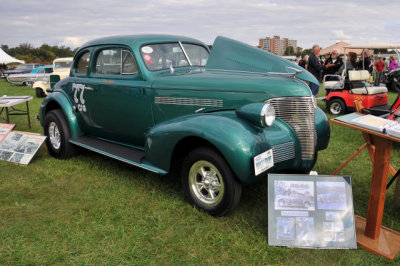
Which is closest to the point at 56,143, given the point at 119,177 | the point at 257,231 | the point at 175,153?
the point at 119,177

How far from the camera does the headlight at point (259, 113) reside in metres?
2.96

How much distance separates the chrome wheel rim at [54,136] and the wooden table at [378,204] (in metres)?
4.28

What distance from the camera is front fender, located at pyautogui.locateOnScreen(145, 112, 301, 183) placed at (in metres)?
2.87

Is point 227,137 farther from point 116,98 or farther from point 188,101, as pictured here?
point 116,98

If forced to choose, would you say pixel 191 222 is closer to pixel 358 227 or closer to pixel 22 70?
pixel 358 227

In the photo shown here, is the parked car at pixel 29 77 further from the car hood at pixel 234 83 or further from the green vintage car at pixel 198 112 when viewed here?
the car hood at pixel 234 83

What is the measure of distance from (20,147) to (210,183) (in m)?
3.57

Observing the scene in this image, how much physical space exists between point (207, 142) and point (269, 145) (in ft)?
2.01

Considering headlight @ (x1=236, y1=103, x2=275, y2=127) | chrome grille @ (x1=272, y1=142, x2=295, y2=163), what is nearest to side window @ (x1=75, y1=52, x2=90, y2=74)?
headlight @ (x1=236, y1=103, x2=275, y2=127)

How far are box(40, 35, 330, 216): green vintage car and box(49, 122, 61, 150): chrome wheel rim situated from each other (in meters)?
0.30

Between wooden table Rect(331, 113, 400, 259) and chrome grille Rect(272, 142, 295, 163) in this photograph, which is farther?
chrome grille Rect(272, 142, 295, 163)

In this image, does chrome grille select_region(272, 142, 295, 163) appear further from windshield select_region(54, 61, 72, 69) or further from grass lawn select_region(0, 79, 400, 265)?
windshield select_region(54, 61, 72, 69)

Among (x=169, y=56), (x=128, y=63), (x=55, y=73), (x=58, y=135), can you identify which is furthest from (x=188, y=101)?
(x=55, y=73)

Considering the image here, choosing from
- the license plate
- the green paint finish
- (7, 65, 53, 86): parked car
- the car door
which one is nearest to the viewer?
the license plate
